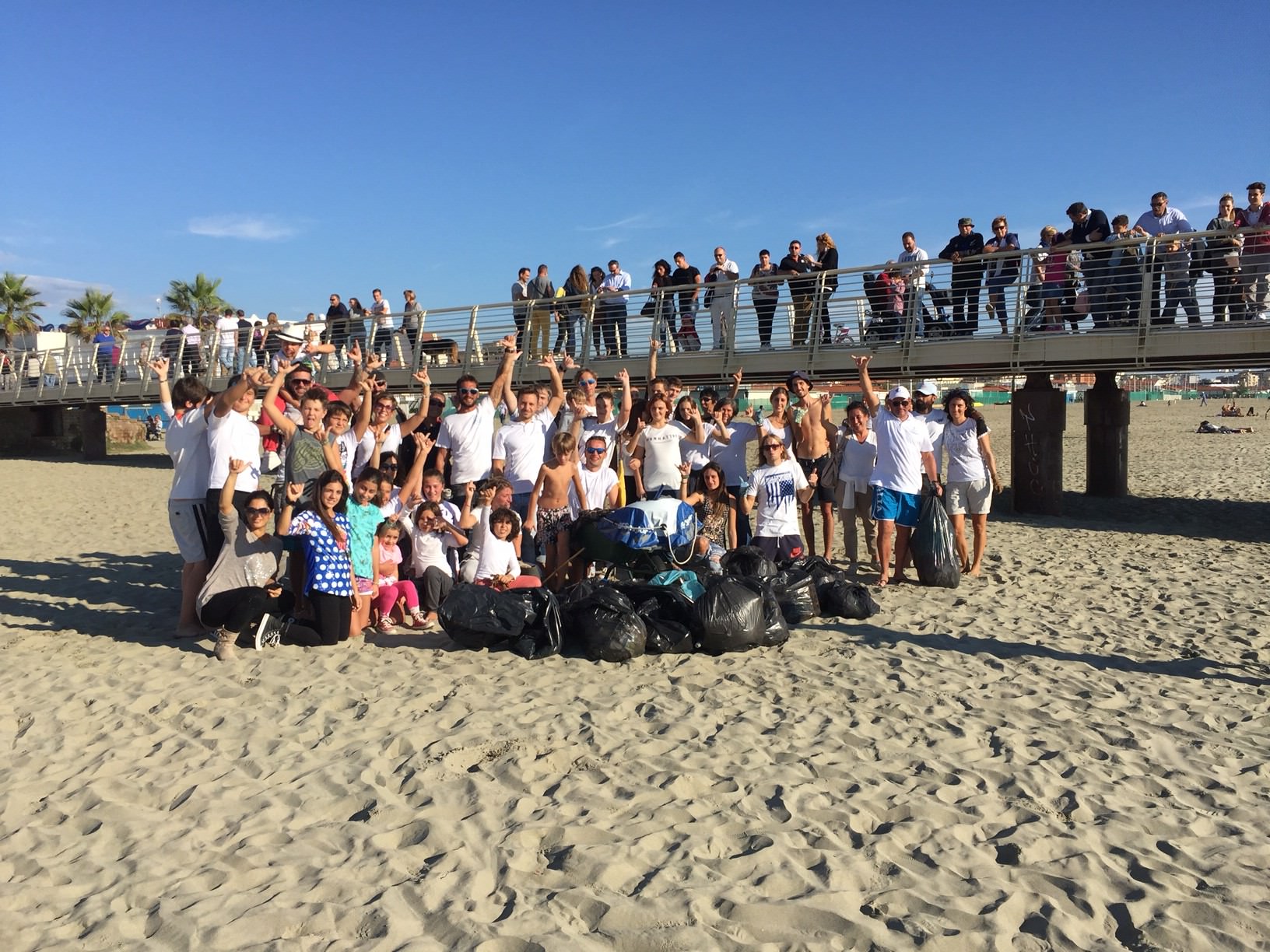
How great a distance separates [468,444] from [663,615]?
8.01 feet

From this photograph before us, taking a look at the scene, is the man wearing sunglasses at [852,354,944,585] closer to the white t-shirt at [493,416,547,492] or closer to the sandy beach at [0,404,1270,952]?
the sandy beach at [0,404,1270,952]

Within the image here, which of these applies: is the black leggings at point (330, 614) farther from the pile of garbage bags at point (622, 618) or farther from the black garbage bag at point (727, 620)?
the black garbage bag at point (727, 620)

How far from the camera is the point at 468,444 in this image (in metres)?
7.66

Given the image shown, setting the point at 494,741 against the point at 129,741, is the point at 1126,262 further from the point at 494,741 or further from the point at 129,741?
the point at 129,741

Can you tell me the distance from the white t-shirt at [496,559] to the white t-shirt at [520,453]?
0.84 metres

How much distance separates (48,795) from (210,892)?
1308 millimetres

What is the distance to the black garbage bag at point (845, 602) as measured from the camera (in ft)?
22.4

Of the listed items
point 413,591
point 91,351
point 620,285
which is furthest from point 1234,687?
point 91,351

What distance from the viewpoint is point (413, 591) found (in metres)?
6.73

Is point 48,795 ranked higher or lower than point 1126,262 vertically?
lower

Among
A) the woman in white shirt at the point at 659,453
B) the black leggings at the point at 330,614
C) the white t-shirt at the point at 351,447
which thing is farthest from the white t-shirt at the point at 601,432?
the black leggings at the point at 330,614

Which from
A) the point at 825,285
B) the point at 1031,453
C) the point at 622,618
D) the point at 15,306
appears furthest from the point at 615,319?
the point at 15,306

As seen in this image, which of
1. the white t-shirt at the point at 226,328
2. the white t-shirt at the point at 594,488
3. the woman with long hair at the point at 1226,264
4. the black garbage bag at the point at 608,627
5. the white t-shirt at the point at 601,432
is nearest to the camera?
the black garbage bag at the point at 608,627

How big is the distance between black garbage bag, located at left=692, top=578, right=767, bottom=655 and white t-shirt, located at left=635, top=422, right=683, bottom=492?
1.82 meters
